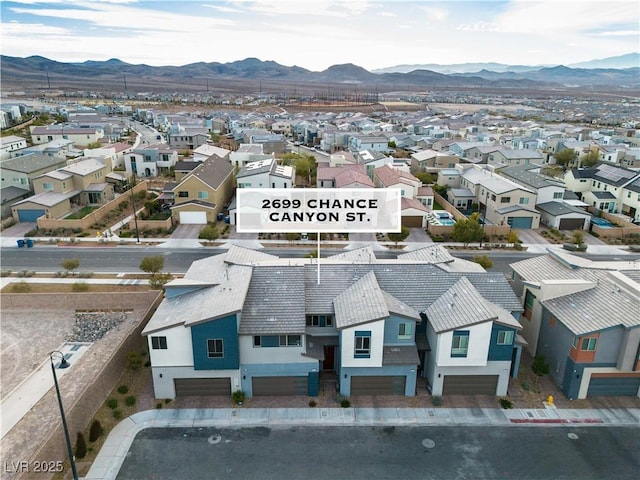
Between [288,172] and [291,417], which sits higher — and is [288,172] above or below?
above

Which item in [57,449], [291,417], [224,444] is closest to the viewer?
[57,449]

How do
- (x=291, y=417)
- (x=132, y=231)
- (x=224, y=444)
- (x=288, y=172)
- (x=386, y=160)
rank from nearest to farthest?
(x=224, y=444)
(x=291, y=417)
(x=132, y=231)
(x=288, y=172)
(x=386, y=160)

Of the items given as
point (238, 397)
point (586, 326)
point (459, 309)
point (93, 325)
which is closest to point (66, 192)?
point (93, 325)

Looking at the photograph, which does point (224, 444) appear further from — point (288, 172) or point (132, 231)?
point (288, 172)

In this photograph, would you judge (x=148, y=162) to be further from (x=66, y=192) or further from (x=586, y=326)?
(x=586, y=326)

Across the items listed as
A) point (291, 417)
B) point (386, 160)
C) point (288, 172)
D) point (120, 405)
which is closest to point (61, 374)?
point (120, 405)
